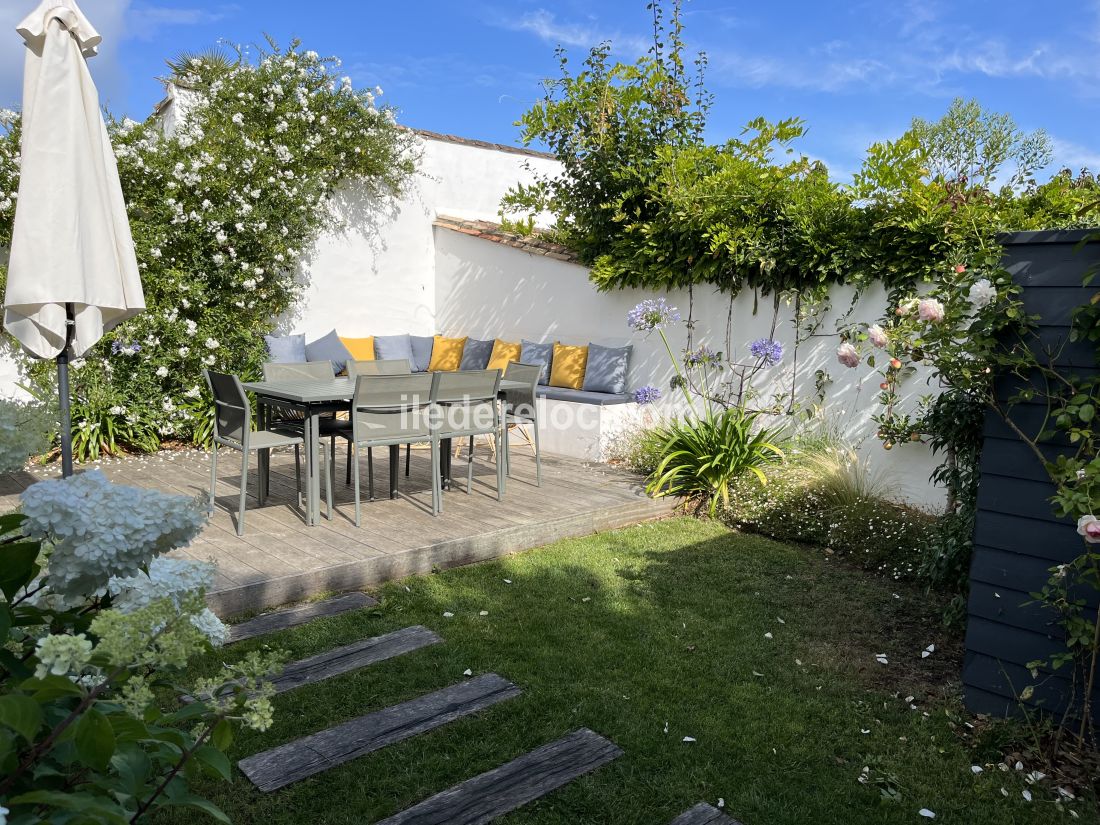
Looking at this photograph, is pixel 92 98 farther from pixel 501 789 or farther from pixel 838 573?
pixel 838 573

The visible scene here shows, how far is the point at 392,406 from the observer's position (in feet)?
14.4

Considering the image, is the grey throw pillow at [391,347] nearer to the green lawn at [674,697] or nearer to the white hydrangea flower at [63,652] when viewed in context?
the green lawn at [674,697]

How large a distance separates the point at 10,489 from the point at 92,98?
10.6 ft

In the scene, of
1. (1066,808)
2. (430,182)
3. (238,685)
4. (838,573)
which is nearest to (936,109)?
(430,182)

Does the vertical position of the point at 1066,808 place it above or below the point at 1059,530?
below

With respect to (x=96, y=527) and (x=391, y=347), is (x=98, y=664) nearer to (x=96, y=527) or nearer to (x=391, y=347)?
(x=96, y=527)

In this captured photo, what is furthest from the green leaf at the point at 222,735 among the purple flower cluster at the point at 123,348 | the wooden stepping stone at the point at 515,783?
the purple flower cluster at the point at 123,348

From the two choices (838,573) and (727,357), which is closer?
(838,573)

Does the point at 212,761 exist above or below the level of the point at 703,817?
above

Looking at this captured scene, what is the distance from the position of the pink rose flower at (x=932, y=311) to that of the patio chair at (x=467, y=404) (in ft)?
8.51

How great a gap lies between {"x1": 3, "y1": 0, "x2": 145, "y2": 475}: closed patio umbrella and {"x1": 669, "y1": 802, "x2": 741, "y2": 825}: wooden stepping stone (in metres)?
2.43

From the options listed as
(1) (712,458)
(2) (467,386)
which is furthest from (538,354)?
(2) (467,386)

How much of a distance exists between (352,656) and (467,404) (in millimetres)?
2150

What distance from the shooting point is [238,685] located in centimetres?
93
